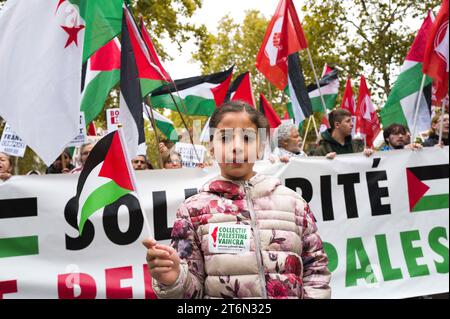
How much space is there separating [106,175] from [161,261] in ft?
3.01

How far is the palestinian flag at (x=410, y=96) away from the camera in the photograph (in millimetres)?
6105

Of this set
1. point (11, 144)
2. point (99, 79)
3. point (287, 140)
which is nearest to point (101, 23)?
point (99, 79)

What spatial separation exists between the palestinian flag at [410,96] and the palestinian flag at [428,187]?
0.81 meters

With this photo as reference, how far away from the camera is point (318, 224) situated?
17.3 feet

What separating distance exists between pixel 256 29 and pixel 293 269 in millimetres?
36685

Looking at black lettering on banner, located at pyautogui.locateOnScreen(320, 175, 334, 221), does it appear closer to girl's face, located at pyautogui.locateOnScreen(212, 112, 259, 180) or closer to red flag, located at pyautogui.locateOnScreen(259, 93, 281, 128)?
red flag, located at pyautogui.locateOnScreen(259, 93, 281, 128)

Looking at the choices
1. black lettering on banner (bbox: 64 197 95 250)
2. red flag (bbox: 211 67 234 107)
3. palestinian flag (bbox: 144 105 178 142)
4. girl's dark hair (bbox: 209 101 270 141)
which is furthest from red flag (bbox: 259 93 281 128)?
girl's dark hair (bbox: 209 101 270 141)

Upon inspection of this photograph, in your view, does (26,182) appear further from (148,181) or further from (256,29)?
(256,29)

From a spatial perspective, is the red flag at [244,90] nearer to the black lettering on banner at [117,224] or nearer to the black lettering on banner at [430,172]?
the black lettering on banner at [430,172]

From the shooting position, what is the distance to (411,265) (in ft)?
17.2

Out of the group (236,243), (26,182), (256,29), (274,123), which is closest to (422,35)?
(274,123)

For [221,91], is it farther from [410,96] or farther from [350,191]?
[350,191]

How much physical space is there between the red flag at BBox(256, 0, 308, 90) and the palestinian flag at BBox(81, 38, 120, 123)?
7.00 ft

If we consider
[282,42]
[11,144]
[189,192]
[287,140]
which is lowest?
[189,192]
